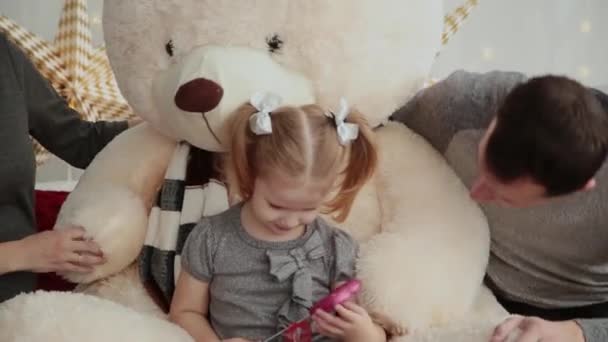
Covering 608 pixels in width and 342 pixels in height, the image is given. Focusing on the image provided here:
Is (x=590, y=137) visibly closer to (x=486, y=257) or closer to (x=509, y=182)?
(x=509, y=182)

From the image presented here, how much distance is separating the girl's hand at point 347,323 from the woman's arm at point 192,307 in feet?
0.54

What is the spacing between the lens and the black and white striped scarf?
1.01 m

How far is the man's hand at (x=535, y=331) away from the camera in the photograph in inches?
32.7

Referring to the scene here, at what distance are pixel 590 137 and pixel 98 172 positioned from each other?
69 centimetres

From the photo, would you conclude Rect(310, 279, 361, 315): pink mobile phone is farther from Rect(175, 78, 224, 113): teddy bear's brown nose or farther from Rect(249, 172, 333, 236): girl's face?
Rect(175, 78, 224, 113): teddy bear's brown nose

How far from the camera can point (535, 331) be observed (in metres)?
0.83

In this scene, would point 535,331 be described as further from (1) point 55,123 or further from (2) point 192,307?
(1) point 55,123

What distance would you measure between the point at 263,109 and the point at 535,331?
41 cm

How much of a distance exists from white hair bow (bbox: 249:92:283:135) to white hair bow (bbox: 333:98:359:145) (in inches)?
2.9

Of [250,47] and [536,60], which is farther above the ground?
[250,47]

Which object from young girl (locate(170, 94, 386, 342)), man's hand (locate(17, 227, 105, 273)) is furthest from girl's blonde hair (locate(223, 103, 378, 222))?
man's hand (locate(17, 227, 105, 273))

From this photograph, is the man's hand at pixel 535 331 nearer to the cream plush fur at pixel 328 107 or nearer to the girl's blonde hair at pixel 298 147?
the cream plush fur at pixel 328 107

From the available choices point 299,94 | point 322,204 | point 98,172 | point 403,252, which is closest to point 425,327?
point 403,252

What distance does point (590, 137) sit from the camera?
27.7 inches
